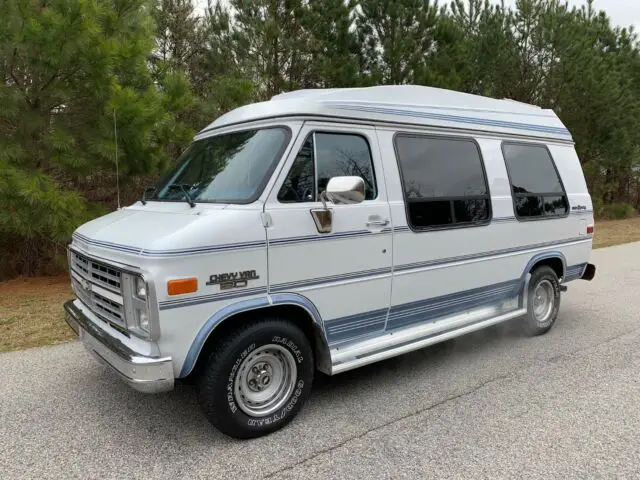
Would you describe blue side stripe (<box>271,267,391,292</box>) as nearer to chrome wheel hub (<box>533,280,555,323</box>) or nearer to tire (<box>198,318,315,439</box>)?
tire (<box>198,318,315,439</box>)

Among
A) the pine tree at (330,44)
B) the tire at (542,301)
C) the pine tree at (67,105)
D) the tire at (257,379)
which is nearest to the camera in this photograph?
the tire at (257,379)

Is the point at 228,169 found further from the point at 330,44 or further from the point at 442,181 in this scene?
the point at 330,44

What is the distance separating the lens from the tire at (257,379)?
3.38 metres

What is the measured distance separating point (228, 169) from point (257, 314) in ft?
3.73

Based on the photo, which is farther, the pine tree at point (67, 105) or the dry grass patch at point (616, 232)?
the dry grass patch at point (616, 232)

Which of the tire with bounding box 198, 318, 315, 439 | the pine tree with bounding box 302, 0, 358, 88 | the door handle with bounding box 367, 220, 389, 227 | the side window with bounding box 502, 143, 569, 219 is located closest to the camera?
the tire with bounding box 198, 318, 315, 439

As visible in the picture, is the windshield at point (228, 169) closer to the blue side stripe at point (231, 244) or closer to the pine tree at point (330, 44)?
the blue side stripe at point (231, 244)

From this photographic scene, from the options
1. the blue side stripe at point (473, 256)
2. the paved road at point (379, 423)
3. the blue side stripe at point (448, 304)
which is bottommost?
the paved road at point (379, 423)

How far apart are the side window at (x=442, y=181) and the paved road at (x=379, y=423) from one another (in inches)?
55.7

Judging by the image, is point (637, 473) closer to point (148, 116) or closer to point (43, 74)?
point (148, 116)

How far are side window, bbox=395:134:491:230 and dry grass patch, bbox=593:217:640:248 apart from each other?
33.8 feet

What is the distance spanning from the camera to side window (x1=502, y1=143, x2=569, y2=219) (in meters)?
5.39

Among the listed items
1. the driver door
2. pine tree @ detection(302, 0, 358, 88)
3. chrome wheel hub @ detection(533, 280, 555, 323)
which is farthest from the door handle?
pine tree @ detection(302, 0, 358, 88)

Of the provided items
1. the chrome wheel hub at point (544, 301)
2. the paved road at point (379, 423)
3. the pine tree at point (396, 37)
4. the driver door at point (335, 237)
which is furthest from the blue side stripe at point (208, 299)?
the pine tree at point (396, 37)
